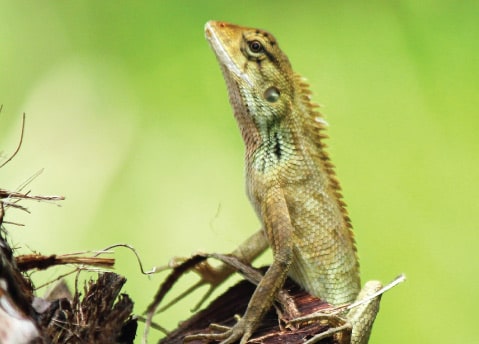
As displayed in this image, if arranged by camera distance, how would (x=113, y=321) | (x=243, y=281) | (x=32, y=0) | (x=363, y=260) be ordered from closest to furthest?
(x=113, y=321) → (x=243, y=281) → (x=363, y=260) → (x=32, y=0)

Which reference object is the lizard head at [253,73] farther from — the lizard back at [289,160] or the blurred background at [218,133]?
the blurred background at [218,133]

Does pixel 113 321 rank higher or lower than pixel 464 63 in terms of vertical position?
lower

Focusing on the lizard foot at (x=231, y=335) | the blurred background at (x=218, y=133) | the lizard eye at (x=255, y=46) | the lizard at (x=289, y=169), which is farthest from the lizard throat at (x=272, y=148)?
the blurred background at (x=218, y=133)

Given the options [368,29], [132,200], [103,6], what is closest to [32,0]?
[103,6]

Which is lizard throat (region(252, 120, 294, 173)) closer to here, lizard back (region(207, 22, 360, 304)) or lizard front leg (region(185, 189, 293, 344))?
lizard back (region(207, 22, 360, 304))

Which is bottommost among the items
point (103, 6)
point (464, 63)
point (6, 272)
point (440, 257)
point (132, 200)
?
point (440, 257)

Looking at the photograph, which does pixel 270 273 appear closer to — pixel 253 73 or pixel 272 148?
pixel 272 148

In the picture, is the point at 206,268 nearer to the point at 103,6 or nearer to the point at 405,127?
the point at 405,127

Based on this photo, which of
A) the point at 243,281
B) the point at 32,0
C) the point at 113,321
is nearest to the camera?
the point at 113,321
